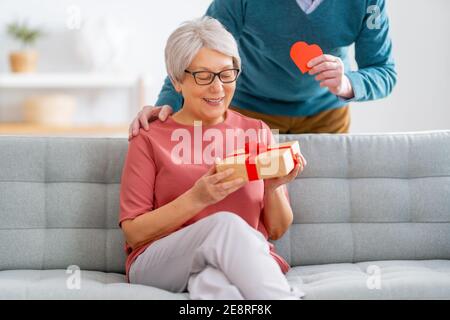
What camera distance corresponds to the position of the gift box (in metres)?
1.74

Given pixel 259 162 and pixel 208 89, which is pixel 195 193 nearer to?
pixel 259 162

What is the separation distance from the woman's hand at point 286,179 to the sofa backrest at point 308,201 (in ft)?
1.07

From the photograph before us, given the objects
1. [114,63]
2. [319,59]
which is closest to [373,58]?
[319,59]

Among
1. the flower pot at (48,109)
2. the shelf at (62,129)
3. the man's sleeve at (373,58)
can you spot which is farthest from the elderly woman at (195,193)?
the flower pot at (48,109)

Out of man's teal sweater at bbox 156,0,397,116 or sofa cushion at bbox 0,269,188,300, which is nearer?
sofa cushion at bbox 0,269,188,300

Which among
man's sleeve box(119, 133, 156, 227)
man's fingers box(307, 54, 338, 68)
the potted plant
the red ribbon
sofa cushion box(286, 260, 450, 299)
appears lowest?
sofa cushion box(286, 260, 450, 299)

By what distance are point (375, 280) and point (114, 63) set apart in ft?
10.3

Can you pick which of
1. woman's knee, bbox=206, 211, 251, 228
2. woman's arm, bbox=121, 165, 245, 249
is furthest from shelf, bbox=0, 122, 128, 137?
woman's knee, bbox=206, 211, 251, 228

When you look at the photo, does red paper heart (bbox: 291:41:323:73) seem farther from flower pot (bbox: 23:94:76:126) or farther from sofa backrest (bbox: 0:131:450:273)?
flower pot (bbox: 23:94:76:126)

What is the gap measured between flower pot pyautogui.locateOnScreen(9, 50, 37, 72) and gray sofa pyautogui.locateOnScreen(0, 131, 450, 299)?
2427mm

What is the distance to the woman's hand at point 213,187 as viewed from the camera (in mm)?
1737

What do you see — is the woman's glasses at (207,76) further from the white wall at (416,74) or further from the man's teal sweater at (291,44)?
the white wall at (416,74)

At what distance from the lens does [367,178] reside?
7.52ft

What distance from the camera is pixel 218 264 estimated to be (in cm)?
163
